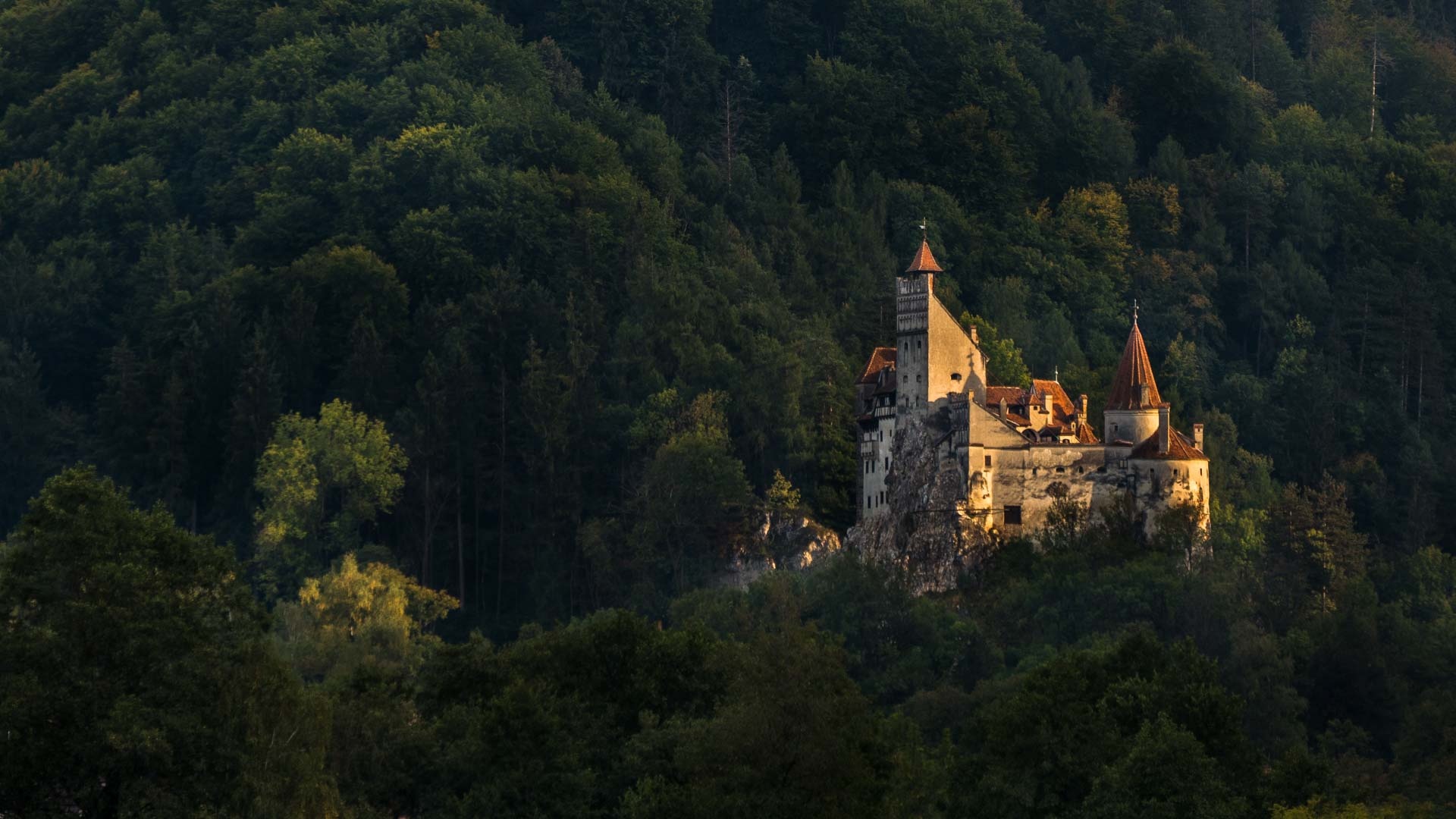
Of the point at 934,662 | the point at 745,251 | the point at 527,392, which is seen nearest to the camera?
the point at 934,662

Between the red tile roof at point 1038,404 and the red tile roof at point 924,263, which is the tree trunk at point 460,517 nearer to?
the red tile roof at point 924,263

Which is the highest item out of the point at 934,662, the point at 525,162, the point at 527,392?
the point at 525,162

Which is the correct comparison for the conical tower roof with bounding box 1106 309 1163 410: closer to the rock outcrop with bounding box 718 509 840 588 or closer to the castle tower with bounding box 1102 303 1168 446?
the castle tower with bounding box 1102 303 1168 446

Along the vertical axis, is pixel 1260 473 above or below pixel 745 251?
below

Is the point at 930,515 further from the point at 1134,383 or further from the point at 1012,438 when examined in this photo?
the point at 1134,383

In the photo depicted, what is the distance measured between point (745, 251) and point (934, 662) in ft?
103

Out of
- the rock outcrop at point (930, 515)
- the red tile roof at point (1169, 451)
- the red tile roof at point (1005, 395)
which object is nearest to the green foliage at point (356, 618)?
the rock outcrop at point (930, 515)

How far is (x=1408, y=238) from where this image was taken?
493ft

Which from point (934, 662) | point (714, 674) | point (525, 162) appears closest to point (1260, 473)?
point (934, 662)

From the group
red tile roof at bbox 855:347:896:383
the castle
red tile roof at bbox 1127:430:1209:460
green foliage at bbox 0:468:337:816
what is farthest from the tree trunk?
green foliage at bbox 0:468:337:816

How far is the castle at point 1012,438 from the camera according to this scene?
10969 cm

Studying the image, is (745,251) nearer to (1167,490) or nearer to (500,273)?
(500,273)

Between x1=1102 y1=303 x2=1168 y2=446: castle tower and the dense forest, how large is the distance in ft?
12.5

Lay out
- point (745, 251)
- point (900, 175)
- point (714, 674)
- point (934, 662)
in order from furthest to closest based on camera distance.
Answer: point (900, 175) < point (745, 251) < point (934, 662) < point (714, 674)
